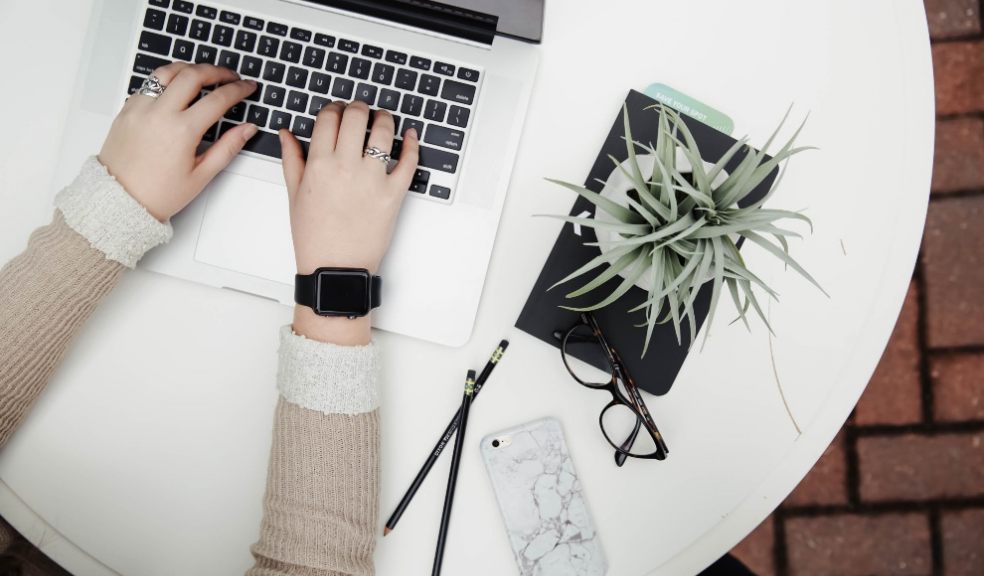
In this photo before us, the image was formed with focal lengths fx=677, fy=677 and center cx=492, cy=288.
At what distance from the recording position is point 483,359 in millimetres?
677

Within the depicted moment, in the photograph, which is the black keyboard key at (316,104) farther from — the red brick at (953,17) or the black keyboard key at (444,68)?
the red brick at (953,17)

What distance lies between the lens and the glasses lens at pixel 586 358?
665 mm

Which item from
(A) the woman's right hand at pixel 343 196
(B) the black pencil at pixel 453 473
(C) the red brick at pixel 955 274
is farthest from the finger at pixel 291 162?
(C) the red brick at pixel 955 274

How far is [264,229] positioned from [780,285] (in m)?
0.52

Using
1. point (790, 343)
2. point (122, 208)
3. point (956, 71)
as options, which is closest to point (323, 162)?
point (122, 208)

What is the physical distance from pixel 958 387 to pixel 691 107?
2.85 feet

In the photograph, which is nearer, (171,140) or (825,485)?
(171,140)

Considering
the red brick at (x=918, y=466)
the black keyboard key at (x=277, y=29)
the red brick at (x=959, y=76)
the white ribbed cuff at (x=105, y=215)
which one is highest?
the red brick at (x=959, y=76)

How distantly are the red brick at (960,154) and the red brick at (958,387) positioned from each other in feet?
0.99

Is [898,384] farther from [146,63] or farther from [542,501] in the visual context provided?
[146,63]

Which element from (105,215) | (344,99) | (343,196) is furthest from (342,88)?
(105,215)

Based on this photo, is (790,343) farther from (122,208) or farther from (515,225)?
(122,208)

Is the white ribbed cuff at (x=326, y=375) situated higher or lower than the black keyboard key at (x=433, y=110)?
lower

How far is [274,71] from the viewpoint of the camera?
0.66 metres
